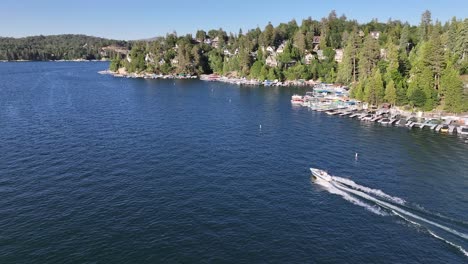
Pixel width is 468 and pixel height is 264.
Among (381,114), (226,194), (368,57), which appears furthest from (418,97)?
(226,194)

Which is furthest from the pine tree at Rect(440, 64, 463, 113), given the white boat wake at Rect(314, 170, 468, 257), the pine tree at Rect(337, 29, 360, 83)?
the white boat wake at Rect(314, 170, 468, 257)

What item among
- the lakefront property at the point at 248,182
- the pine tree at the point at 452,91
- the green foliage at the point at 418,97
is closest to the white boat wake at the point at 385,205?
the lakefront property at the point at 248,182

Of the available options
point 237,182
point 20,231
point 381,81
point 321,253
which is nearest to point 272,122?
point 381,81

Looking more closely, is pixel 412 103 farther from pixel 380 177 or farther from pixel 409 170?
pixel 380 177

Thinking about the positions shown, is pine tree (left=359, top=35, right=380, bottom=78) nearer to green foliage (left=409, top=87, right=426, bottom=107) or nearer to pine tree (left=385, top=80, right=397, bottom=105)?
pine tree (left=385, top=80, right=397, bottom=105)

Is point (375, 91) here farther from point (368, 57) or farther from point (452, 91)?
point (368, 57)

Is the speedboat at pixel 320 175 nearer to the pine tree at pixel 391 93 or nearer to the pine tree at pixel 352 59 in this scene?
the pine tree at pixel 391 93
